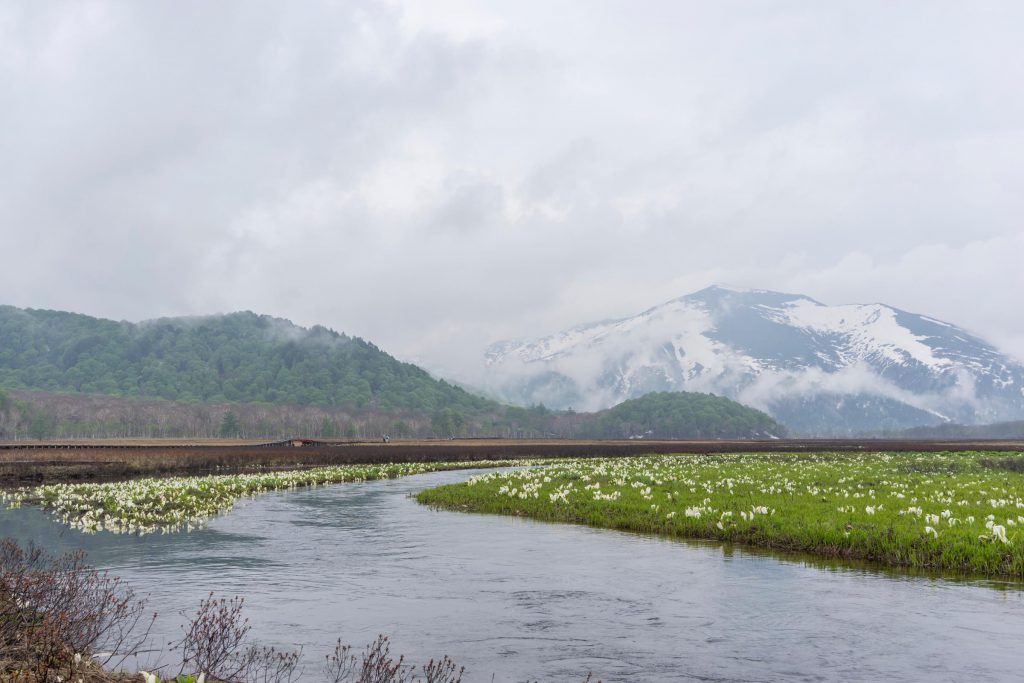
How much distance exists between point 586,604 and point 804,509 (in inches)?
541

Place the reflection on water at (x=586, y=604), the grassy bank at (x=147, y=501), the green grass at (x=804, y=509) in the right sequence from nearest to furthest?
1. the reflection on water at (x=586, y=604)
2. the green grass at (x=804, y=509)
3. the grassy bank at (x=147, y=501)

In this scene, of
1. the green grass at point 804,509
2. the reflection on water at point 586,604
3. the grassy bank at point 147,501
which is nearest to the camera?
the reflection on water at point 586,604

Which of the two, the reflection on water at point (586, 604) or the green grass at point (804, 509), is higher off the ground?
the green grass at point (804, 509)

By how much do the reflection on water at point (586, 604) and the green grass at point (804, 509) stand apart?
5.48 ft

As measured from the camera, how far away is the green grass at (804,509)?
2102cm

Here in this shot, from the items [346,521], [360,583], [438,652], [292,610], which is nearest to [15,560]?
[292,610]

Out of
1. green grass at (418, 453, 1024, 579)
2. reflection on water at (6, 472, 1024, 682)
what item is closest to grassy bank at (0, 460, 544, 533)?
reflection on water at (6, 472, 1024, 682)

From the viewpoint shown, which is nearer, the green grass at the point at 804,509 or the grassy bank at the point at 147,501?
the green grass at the point at 804,509

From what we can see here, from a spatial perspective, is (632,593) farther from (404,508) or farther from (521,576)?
(404,508)

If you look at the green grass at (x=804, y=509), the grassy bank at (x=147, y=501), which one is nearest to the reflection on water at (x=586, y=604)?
the green grass at (x=804, y=509)

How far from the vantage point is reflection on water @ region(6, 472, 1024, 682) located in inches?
510

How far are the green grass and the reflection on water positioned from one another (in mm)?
1670

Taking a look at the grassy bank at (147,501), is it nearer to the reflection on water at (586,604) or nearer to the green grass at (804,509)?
the reflection on water at (586,604)

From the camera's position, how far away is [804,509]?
27.4 meters
